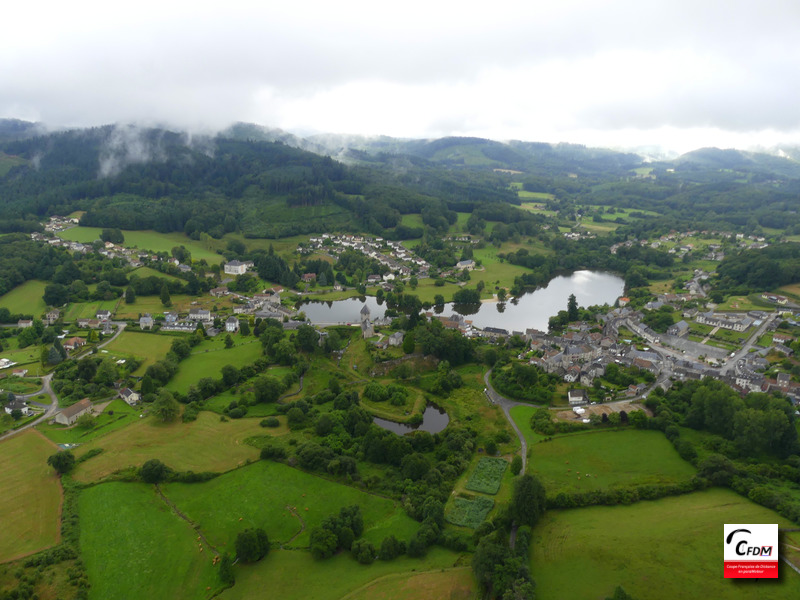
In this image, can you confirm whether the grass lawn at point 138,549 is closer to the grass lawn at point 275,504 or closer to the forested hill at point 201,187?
the grass lawn at point 275,504

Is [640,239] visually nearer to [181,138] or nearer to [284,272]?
[284,272]

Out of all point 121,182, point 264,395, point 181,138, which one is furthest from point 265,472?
point 181,138

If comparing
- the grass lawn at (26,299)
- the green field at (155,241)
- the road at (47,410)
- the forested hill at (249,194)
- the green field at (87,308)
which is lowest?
Result: the road at (47,410)

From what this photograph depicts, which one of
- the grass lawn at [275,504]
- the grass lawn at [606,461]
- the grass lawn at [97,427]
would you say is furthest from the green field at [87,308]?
the grass lawn at [606,461]

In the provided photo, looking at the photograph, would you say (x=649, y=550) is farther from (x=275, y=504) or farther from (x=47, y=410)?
(x=47, y=410)

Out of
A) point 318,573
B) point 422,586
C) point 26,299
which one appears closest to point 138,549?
point 318,573
